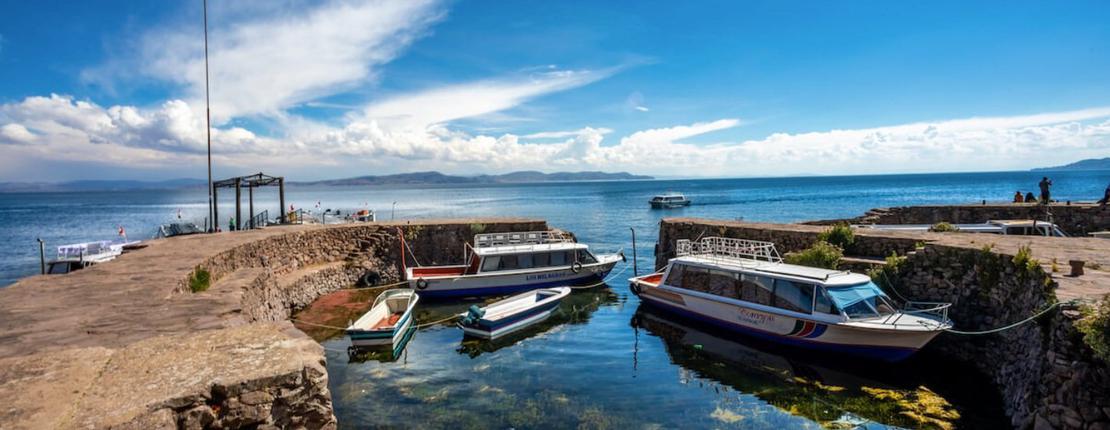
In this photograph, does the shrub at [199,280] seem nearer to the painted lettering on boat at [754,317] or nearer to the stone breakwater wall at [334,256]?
the stone breakwater wall at [334,256]

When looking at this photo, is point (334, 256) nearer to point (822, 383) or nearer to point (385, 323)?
point (385, 323)

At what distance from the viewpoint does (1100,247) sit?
586 inches

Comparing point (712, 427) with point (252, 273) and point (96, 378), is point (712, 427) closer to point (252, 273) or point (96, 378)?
point (96, 378)

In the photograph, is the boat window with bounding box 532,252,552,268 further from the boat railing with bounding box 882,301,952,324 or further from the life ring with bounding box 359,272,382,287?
the boat railing with bounding box 882,301,952,324

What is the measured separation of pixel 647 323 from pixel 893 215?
62.5 feet

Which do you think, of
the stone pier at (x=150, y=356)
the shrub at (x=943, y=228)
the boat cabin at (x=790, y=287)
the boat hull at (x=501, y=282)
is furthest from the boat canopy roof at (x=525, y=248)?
the shrub at (x=943, y=228)

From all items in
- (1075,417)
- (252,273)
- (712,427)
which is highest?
(252,273)

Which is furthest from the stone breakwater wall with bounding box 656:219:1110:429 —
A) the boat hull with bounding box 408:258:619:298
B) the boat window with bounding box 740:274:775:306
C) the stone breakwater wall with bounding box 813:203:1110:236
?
the stone breakwater wall with bounding box 813:203:1110:236

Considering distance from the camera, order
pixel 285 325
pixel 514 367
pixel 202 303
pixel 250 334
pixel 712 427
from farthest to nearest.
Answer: pixel 514 367
pixel 712 427
pixel 202 303
pixel 285 325
pixel 250 334

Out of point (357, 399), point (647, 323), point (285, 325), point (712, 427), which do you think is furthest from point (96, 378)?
point (647, 323)

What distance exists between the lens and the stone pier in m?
5.30

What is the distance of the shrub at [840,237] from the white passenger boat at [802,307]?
3.34m

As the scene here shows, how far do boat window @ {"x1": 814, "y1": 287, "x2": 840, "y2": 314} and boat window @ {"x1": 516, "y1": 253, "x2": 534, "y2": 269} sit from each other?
39.8 feet

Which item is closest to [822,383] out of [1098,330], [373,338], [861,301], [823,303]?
[823,303]
